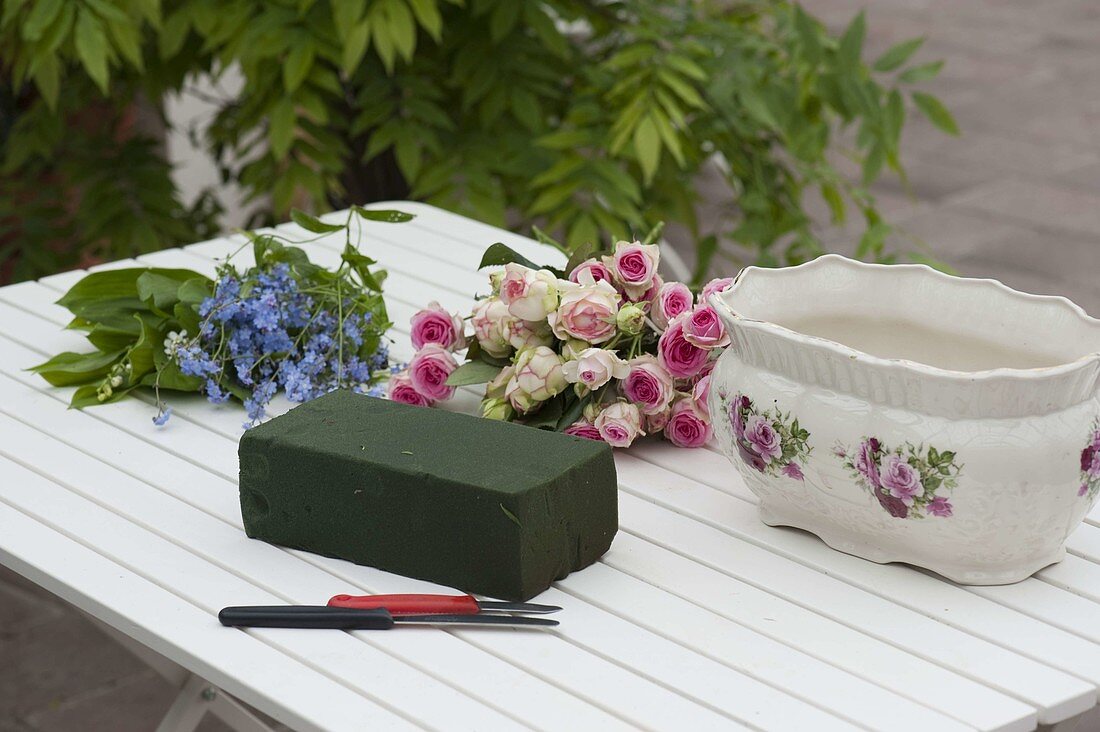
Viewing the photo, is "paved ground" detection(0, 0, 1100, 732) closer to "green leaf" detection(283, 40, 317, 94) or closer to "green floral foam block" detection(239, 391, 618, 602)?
"green leaf" detection(283, 40, 317, 94)

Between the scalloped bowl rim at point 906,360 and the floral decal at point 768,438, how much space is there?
0.22 ft

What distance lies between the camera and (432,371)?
4.65 feet

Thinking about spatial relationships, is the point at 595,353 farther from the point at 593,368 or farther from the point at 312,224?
the point at 312,224

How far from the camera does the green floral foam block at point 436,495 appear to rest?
3.66ft

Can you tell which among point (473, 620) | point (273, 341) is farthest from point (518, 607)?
point (273, 341)

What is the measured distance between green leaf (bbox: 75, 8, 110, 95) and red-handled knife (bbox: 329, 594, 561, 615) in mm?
1297

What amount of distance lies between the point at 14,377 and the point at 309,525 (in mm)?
530

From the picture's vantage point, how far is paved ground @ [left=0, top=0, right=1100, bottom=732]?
7.73 ft

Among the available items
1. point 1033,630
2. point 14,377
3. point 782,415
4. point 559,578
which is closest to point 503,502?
point 559,578

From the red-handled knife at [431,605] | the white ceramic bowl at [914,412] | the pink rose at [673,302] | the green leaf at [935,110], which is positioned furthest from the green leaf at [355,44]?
the red-handled knife at [431,605]

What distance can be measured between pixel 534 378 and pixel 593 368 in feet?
0.19

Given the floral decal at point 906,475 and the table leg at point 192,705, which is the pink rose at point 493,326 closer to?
the floral decal at point 906,475

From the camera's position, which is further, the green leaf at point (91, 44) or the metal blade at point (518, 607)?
the green leaf at point (91, 44)

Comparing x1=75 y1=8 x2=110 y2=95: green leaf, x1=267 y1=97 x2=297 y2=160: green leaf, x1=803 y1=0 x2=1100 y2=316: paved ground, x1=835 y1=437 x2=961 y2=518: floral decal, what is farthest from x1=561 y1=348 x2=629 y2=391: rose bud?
x1=803 y1=0 x2=1100 y2=316: paved ground
